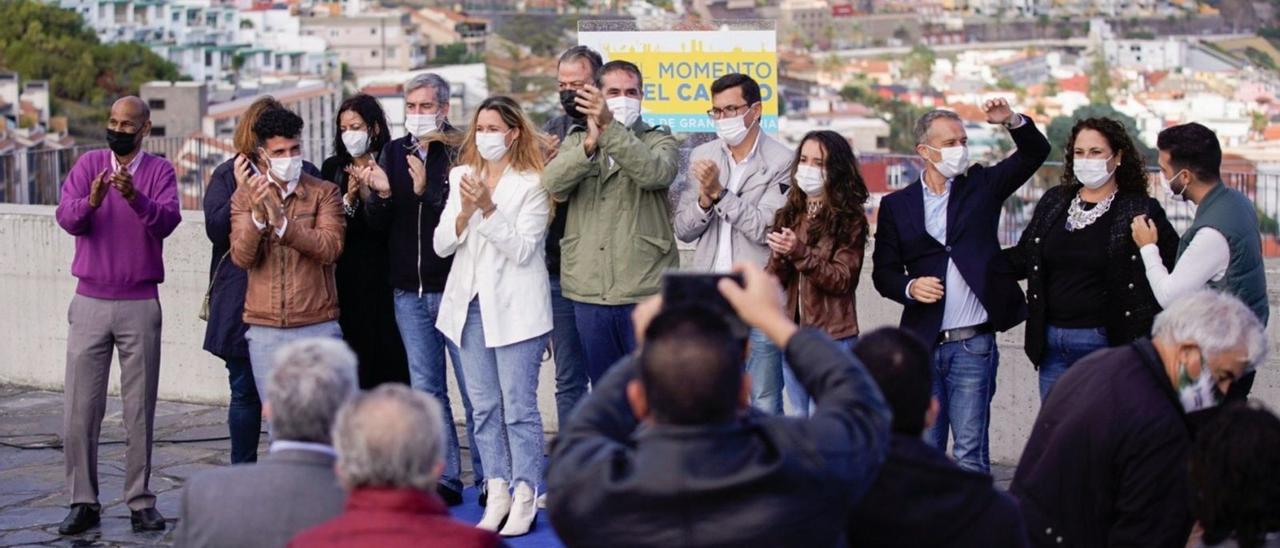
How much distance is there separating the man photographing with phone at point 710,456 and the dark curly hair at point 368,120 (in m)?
3.90

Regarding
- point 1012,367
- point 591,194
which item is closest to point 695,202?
point 591,194

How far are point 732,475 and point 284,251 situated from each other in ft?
12.3

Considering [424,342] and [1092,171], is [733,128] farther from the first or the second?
[424,342]

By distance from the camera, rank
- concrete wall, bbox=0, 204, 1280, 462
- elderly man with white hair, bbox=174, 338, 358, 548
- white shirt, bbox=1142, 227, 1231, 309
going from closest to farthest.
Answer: elderly man with white hair, bbox=174, 338, 358, 548, white shirt, bbox=1142, 227, 1231, 309, concrete wall, bbox=0, 204, 1280, 462

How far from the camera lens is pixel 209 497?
338cm

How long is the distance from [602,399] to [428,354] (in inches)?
140

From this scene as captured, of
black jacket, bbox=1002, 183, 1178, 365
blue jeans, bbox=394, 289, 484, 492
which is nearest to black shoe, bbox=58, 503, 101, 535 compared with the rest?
blue jeans, bbox=394, 289, 484, 492

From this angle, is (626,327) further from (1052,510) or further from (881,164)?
(881,164)

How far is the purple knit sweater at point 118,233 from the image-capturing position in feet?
21.0

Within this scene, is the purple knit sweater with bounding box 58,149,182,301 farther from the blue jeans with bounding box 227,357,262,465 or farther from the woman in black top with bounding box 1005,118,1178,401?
the woman in black top with bounding box 1005,118,1178,401

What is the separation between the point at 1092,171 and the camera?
587cm

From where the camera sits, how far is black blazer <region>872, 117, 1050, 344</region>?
6.09m

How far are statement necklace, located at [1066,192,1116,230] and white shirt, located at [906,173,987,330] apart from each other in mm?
427

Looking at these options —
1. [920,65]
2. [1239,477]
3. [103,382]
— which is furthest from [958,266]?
[920,65]
